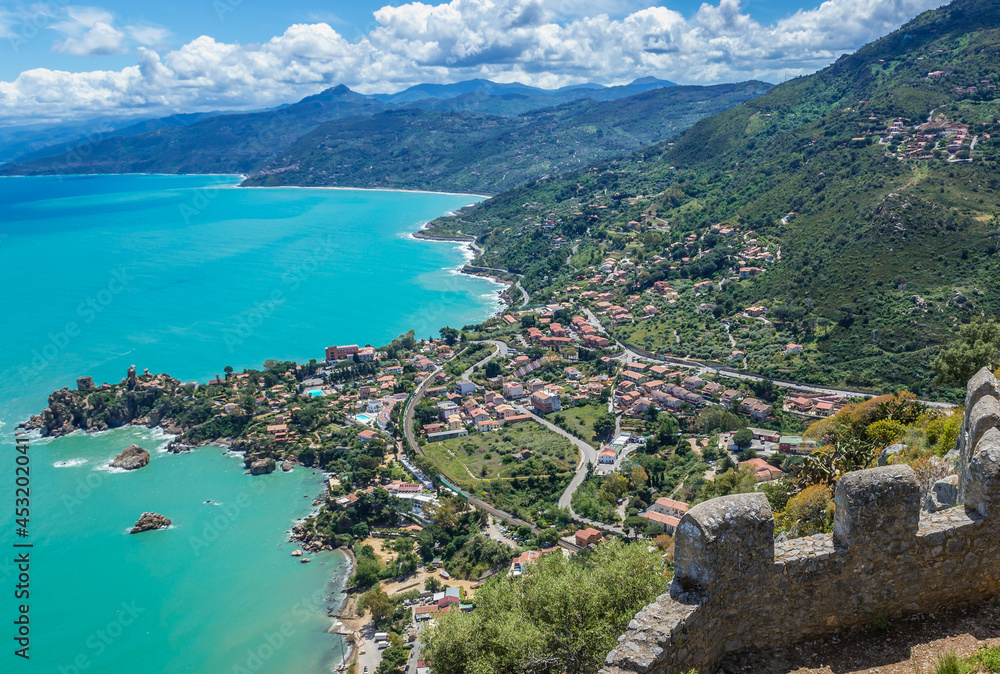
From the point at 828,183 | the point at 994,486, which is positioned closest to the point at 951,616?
the point at 994,486

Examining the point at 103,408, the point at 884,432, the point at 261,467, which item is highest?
the point at 884,432

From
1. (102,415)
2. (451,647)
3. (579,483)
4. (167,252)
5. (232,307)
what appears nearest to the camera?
(451,647)

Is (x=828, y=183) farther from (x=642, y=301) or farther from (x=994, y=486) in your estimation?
(x=994, y=486)

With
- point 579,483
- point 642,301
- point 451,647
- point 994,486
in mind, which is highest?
point 994,486

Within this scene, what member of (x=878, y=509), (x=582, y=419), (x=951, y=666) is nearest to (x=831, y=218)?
(x=582, y=419)

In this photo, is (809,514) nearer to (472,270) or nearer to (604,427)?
(604,427)
